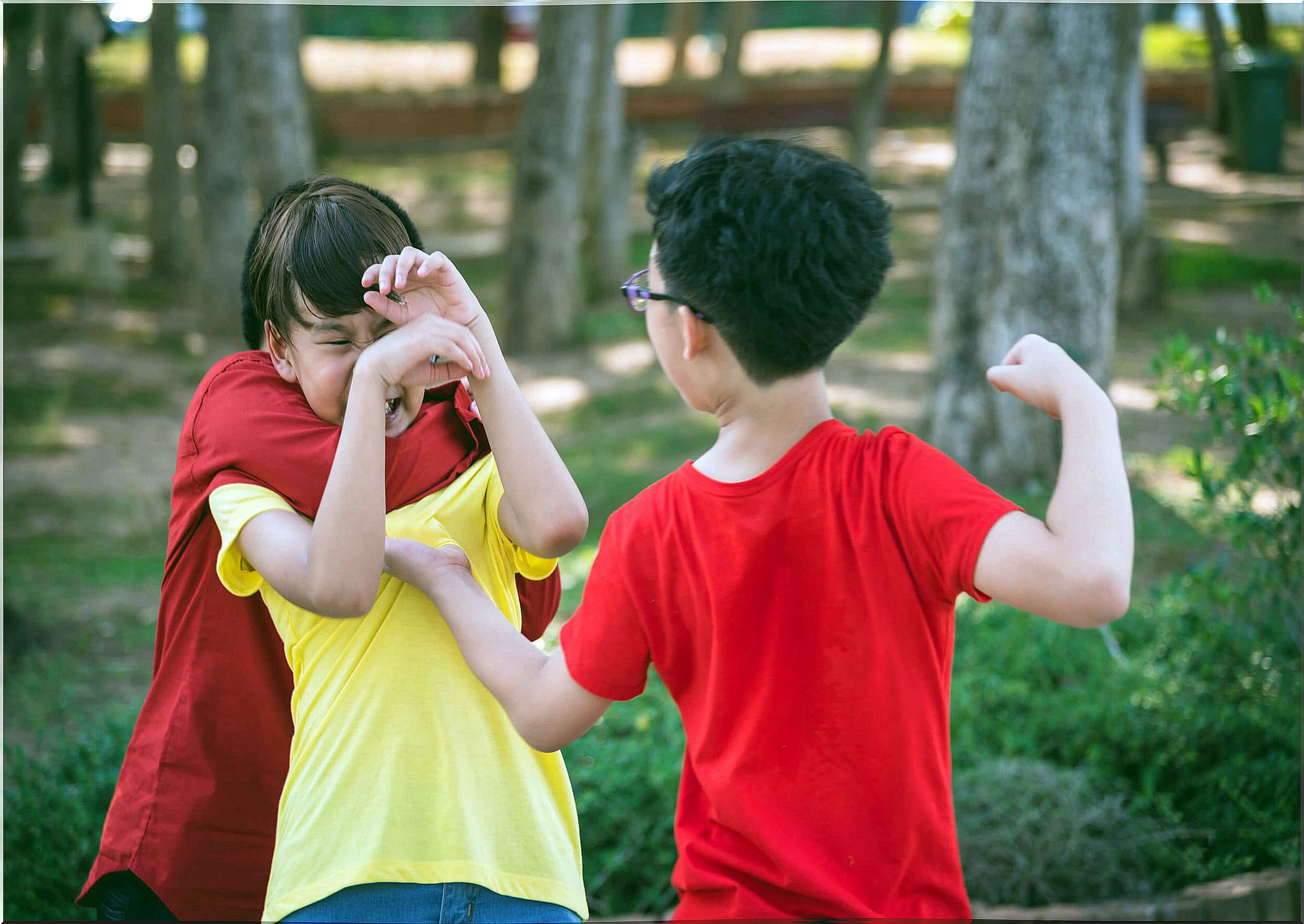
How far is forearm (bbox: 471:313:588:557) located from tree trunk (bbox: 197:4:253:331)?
923 cm

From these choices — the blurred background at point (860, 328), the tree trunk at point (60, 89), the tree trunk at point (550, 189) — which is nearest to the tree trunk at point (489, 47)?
the blurred background at point (860, 328)

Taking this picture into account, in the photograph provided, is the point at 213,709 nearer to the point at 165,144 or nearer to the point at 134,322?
the point at 134,322

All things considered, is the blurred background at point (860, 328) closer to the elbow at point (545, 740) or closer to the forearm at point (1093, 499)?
the forearm at point (1093, 499)

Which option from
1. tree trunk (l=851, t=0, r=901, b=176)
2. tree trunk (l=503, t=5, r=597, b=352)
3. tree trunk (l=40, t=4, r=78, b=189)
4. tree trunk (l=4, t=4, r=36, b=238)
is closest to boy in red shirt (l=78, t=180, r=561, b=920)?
tree trunk (l=503, t=5, r=597, b=352)

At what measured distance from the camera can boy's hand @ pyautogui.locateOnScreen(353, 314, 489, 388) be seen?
1.57 metres

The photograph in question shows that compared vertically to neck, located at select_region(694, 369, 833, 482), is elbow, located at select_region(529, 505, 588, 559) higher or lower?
lower

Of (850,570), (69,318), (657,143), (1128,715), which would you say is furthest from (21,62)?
(850,570)

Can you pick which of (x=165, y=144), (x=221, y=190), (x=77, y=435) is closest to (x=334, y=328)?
(x=77, y=435)

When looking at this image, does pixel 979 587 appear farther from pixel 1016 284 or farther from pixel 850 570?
pixel 1016 284

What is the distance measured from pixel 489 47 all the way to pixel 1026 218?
53.1 ft

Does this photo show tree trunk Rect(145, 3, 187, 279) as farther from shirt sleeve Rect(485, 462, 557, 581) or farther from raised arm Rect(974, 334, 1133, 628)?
raised arm Rect(974, 334, 1133, 628)

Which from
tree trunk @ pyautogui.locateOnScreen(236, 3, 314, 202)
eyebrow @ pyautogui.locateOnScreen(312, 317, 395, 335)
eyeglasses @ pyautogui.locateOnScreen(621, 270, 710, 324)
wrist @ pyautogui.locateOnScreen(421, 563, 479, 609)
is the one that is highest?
tree trunk @ pyautogui.locateOnScreen(236, 3, 314, 202)

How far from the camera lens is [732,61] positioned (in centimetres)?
1791

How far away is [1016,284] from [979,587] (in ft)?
15.9
